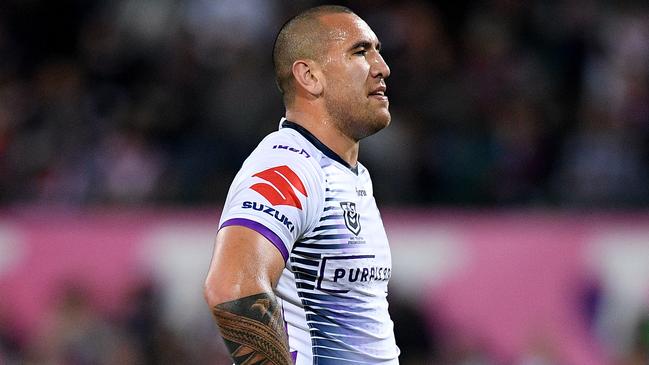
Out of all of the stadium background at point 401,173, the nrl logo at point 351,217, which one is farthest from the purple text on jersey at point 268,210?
the stadium background at point 401,173

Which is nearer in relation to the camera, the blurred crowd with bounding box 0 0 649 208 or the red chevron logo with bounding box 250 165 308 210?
the red chevron logo with bounding box 250 165 308 210

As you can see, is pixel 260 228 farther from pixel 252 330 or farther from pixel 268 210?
pixel 252 330

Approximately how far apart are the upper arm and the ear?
84cm

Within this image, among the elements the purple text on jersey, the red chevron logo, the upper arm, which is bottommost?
the upper arm

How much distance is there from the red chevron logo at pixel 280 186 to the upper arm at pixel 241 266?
0.16m

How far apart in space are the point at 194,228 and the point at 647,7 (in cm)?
498

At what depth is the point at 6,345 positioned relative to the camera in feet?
33.3

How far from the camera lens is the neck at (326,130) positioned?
442 centimetres

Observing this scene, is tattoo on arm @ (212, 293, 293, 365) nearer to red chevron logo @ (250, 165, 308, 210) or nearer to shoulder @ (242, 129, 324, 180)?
red chevron logo @ (250, 165, 308, 210)

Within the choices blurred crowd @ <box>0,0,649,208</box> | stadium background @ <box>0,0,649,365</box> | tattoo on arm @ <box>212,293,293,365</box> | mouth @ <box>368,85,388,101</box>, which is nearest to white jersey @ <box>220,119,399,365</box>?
mouth @ <box>368,85,388,101</box>

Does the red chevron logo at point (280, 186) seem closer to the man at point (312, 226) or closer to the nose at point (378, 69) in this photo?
the man at point (312, 226)

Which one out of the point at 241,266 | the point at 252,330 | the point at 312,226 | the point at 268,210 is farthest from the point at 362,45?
the point at 252,330

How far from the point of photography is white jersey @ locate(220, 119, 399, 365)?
4016mm

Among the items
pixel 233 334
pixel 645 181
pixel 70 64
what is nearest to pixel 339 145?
pixel 233 334
